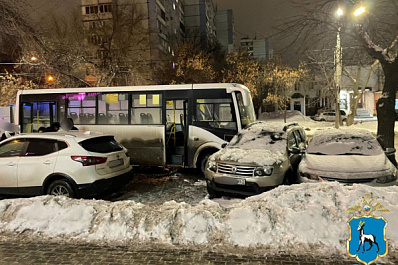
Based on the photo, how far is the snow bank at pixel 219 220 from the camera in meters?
4.86

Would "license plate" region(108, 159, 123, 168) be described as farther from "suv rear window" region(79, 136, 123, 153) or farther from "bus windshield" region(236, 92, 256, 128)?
"bus windshield" region(236, 92, 256, 128)

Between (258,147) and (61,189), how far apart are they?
192 inches

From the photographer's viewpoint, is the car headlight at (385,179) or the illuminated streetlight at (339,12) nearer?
the car headlight at (385,179)

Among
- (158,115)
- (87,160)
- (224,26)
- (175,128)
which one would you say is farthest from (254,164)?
(224,26)

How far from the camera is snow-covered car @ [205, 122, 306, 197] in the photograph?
23.6 ft

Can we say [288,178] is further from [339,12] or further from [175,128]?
[339,12]

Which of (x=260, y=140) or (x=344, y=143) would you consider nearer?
(x=344, y=143)

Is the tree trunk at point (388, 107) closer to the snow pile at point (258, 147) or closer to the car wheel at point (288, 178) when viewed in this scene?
the snow pile at point (258, 147)

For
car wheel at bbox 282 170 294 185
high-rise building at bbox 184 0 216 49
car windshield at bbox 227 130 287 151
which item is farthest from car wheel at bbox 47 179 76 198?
high-rise building at bbox 184 0 216 49

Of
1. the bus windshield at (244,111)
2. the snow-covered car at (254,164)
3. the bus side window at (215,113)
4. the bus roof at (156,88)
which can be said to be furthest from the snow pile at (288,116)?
the snow-covered car at (254,164)

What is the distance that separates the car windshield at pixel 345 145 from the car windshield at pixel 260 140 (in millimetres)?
765

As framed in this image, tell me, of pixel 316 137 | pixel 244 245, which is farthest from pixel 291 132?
pixel 244 245

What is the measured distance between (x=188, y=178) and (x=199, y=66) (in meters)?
20.3

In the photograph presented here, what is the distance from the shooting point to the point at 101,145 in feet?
24.6
